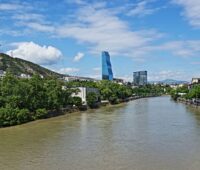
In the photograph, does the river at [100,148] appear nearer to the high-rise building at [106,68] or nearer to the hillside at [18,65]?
the hillside at [18,65]

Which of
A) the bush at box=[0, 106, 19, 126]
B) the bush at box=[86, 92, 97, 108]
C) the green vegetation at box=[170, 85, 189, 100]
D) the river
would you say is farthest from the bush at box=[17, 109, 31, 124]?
the green vegetation at box=[170, 85, 189, 100]

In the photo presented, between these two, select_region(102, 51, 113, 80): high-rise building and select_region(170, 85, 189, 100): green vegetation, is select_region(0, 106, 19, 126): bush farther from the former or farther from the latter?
select_region(102, 51, 113, 80): high-rise building

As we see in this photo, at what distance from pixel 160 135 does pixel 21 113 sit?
11.7 meters

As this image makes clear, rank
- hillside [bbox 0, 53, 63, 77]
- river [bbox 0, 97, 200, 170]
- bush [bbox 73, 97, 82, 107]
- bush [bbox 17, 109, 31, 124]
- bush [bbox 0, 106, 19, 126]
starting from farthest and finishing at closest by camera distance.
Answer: hillside [bbox 0, 53, 63, 77] < bush [bbox 73, 97, 82, 107] < bush [bbox 17, 109, 31, 124] < bush [bbox 0, 106, 19, 126] < river [bbox 0, 97, 200, 170]

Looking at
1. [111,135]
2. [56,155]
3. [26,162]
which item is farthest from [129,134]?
[26,162]

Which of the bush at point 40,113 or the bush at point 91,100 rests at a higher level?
the bush at point 91,100

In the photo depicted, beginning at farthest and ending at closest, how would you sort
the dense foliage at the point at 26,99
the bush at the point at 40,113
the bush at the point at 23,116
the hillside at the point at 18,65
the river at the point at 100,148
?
the hillside at the point at 18,65
the bush at the point at 40,113
the bush at the point at 23,116
the dense foliage at the point at 26,99
the river at the point at 100,148

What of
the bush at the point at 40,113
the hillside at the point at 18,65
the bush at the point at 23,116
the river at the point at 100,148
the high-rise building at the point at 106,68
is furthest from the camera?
the high-rise building at the point at 106,68

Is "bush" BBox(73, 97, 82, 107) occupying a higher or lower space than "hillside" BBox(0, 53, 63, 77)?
lower

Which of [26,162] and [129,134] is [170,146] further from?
[26,162]

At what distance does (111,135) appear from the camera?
23.2 metres

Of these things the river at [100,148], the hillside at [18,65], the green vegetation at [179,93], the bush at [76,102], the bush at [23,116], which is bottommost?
the river at [100,148]

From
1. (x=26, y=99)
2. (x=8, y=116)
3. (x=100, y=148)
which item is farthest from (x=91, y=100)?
(x=100, y=148)

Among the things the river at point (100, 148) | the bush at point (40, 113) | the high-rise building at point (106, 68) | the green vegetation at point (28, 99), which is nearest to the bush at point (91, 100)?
the green vegetation at point (28, 99)
